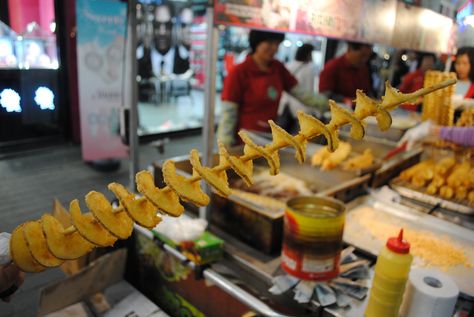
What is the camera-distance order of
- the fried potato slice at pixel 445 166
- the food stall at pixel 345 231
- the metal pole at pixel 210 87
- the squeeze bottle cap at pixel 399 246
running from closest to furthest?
the squeeze bottle cap at pixel 399 246
the food stall at pixel 345 231
the metal pole at pixel 210 87
the fried potato slice at pixel 445 166

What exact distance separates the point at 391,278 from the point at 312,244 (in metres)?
0.31

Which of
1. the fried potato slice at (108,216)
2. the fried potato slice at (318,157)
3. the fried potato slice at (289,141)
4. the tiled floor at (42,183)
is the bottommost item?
the tiled floor at (42,183)

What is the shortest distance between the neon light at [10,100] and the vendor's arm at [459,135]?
220cm

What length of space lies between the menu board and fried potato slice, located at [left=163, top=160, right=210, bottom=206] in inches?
44.0

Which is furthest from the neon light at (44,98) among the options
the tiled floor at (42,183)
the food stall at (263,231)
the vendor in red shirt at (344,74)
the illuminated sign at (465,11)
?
the illuminated sign at (465,11)

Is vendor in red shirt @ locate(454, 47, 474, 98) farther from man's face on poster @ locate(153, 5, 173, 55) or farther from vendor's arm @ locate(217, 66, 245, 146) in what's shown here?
man's face on poster @ locate(153, 5, 173, 55)

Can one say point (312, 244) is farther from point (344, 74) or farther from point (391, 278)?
point (344, 74)

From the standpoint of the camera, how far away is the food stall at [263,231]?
805 mm

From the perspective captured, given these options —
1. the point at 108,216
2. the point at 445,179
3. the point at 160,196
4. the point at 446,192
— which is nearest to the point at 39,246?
the point at 108,216

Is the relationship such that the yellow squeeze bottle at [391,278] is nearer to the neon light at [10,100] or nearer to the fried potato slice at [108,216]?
the fried potato slice at [108,216]

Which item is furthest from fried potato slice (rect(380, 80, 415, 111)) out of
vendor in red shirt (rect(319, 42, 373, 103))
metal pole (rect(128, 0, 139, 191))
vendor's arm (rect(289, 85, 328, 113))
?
vendor in red shirt (rect(319, 42, 373, 103))

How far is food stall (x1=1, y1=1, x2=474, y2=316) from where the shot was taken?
0.81 meters

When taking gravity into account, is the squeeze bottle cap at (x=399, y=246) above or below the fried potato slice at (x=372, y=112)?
below

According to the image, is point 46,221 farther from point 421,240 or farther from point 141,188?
point 421,240
